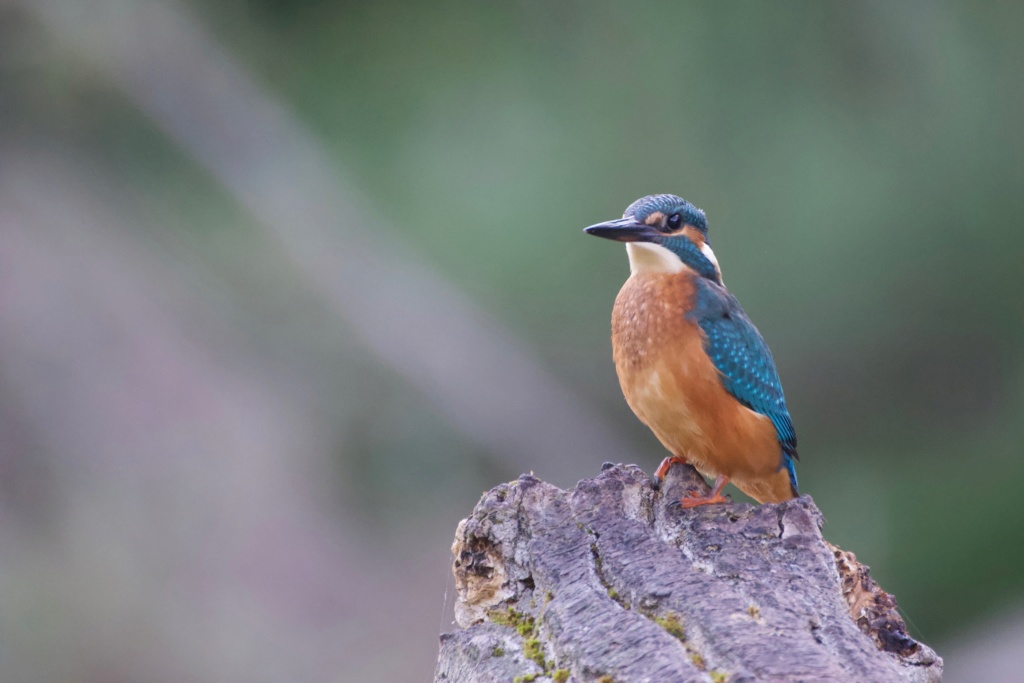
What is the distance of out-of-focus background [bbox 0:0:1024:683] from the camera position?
17.6 ft

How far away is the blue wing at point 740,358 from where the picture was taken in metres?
2.40

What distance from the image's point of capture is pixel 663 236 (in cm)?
255

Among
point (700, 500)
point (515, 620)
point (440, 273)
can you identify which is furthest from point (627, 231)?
point (440, 273)

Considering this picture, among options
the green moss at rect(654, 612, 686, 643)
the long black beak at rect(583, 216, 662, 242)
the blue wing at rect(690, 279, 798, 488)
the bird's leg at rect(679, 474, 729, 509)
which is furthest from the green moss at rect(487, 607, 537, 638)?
the long black beak at rect(583, 216, 662, 242)

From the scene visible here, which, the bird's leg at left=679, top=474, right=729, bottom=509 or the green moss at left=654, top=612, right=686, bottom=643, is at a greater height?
the bird's leg at left=679, top=474, right=729, bottom=509

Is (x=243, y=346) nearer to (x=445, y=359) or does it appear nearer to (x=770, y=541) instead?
(x=445, y=359)

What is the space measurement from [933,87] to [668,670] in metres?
4.87

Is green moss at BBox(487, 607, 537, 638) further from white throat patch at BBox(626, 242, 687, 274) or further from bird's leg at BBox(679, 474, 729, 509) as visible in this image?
white throat patch at BBox(626, 242, 687, 274)

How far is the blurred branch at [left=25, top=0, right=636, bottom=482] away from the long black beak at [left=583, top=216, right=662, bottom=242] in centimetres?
347

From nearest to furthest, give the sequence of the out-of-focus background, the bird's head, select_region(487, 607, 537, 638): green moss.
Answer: select_region(487, 607, 537, 638): green moss → the bird's head → the out-of-focus background

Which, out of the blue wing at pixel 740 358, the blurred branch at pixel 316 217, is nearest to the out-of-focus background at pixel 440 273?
the blurred branch at pixel 316 217

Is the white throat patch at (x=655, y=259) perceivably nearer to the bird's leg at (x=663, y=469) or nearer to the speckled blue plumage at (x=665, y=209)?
the speckled blue plumage at (x=665, y=209)

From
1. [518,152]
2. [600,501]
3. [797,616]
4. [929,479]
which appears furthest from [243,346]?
[797,616]

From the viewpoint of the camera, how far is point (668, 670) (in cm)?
143
